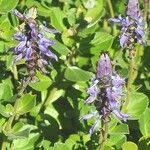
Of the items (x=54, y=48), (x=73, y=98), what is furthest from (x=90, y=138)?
(x=54, y=48)

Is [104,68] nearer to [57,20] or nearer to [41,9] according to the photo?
[57,20]

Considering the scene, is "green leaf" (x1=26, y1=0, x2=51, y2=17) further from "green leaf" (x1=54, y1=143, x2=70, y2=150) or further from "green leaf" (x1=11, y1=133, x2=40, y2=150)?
"green leaf" (x1=54, y1=143, x2=70, y2=150)

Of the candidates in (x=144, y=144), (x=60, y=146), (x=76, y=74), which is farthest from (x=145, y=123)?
(x=60, y=146)

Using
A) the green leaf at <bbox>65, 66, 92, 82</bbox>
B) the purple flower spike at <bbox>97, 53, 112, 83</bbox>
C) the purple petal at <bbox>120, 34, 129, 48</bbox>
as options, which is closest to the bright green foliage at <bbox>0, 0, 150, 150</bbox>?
the green leaf at <bbox>65, 66, 92, 82</bbox>

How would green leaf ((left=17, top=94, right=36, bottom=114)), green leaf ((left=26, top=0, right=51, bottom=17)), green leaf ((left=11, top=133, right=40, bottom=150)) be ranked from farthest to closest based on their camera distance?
1. green leaf ((left=26, top=0, right=51, bottom=17))
2. green leaf ((left=11, top=133, right=40, bottom=150))
3. green leaf ((left=17, top=94, right=36, bottom=114))

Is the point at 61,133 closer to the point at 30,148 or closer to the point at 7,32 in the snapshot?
the point at 30,148

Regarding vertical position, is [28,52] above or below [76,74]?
above
